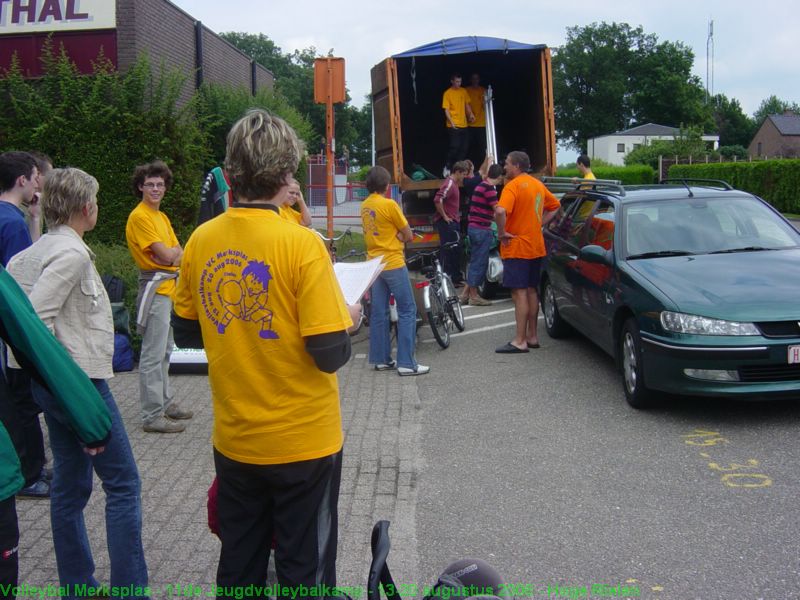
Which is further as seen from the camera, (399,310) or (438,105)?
(438,105)

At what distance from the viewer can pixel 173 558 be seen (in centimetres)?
411

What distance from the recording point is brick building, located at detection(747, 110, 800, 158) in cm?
8881

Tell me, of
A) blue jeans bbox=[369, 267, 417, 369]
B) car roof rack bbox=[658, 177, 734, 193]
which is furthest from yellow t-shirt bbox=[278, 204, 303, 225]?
car roof rack bbox=[658, 177, 734, 193]

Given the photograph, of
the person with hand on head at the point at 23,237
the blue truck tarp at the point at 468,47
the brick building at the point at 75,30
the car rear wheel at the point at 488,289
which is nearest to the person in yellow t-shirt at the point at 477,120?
the blue truck tarp at the point at 468,47

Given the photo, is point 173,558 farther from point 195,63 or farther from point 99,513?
point 195,63

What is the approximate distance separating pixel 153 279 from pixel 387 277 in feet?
9.17

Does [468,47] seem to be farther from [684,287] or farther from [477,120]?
[684,287]

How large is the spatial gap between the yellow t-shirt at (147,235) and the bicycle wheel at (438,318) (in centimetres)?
377

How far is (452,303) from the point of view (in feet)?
32.5

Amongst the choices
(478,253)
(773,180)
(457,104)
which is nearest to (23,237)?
(478,253)

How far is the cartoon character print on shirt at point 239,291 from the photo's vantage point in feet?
8.45

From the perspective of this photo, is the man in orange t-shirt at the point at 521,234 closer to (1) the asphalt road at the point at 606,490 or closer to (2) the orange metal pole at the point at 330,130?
(1) the asphalt road at the point at 606,490

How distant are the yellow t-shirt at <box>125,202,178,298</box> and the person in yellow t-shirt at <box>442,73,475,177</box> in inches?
344

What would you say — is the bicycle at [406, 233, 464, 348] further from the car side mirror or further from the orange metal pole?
the orange metal pole
